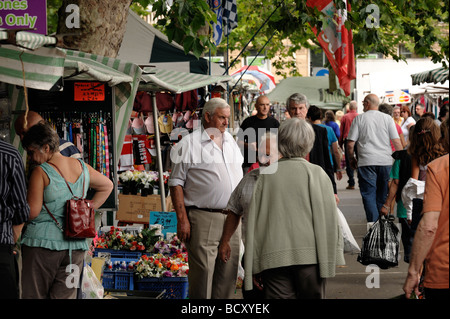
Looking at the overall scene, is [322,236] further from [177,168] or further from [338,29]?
[338,29]

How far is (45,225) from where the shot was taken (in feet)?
17.5

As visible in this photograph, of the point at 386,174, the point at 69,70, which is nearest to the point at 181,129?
the point at 386,174

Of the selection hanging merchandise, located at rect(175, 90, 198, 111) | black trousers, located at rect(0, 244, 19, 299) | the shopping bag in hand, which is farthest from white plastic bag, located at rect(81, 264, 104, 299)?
hanging merchandise, located at rect(175, 90, 198, 111)

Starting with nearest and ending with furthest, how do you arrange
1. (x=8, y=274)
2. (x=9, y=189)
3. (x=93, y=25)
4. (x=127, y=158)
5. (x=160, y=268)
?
1. (x=8, y=274)
2. (x=9, y=189)
3. (x=160, y=268)
4. (x=93, y=25)
5. (x=127, y=158)

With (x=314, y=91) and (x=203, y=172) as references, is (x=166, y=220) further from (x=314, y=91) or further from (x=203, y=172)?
(x=314, y=91)

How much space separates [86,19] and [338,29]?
3584 mm

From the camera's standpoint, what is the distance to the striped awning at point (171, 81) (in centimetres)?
895

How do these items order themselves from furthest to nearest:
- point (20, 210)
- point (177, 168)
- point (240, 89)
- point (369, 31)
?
point (240, 89)
point (369, 31)
point (177, 168)
point (20, 210)

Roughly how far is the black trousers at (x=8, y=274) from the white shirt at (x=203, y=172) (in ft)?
6.58

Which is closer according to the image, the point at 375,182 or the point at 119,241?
the point at 119,241

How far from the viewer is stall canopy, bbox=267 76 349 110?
34994mm

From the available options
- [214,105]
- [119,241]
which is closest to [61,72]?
[214,105]

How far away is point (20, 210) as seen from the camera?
467 cm

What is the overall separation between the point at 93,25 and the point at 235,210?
3921mm
